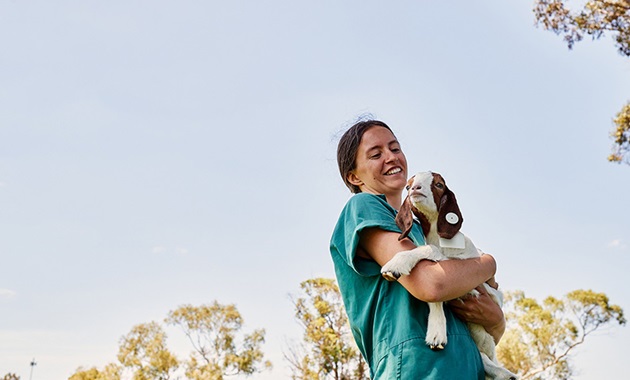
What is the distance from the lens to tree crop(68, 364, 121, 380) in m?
32.2

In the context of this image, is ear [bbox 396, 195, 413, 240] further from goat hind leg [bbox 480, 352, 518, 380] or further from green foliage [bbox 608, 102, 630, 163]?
green foliage [bbox 608, 102, 630, 163]

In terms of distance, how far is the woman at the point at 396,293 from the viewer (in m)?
2.23

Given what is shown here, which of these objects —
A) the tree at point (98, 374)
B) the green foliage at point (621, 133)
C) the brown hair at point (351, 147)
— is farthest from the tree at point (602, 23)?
the tree at point (98, 374)

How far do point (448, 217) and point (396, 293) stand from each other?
339mm

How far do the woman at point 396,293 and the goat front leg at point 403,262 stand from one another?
25 mm

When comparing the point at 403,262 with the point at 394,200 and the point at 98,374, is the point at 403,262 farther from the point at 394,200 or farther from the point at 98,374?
the point at 98,374

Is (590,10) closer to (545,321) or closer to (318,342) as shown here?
(318,342)

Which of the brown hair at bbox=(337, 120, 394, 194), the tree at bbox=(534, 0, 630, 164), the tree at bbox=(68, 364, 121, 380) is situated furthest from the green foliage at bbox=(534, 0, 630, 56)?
the tree at bbox=(68, 364, 121, 380)

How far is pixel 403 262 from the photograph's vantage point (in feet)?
7.37

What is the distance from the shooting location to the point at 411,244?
2373 mm

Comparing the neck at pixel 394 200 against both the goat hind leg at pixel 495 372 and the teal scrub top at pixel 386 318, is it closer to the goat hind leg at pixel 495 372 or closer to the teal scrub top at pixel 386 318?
the teal scrub top at pixel 386 318

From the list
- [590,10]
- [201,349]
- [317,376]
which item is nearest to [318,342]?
[317,376]

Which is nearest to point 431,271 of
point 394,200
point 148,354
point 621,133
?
point 394,200

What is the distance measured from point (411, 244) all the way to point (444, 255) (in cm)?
14
